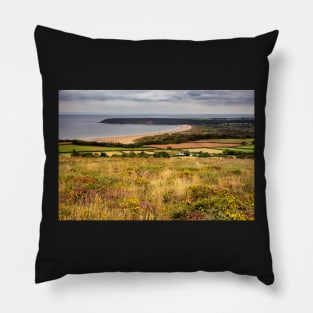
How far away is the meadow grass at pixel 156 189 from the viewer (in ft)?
5.62

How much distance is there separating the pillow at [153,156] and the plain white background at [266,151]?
0.66 ft

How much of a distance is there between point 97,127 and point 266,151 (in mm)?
725

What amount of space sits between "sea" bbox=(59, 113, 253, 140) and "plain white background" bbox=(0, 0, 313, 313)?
0.24 meters

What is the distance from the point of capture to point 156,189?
5.68ft

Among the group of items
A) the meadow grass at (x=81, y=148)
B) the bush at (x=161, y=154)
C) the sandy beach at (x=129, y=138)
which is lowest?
the bush at (x=161, y=154)

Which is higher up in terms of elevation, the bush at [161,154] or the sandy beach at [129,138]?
the sandy beach at [129,138]

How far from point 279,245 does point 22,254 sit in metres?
1.10

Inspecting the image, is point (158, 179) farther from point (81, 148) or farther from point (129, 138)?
point (81, 148)

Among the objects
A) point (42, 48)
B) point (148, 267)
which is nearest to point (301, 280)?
point (148, 267)

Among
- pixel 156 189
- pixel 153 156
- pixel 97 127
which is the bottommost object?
pixel 156 189

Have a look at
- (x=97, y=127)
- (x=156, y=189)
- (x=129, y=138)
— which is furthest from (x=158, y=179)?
(x=97, y=127)

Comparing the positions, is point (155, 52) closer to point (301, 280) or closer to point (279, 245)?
point (279, 245)

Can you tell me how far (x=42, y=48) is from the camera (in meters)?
1.71

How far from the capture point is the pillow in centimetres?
167
